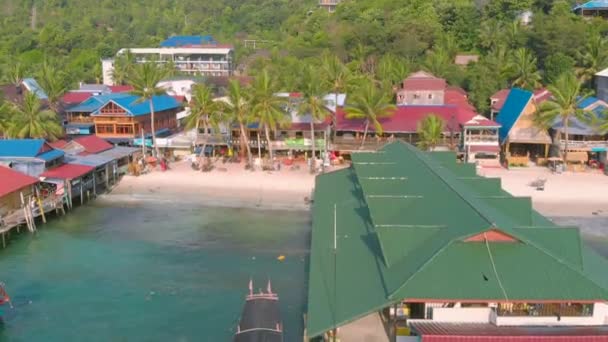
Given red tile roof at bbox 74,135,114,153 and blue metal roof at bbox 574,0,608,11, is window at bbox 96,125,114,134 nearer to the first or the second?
red tile roof at bbox 74,135,114,153

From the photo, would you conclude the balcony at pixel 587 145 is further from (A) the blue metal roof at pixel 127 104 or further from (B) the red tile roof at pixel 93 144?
(B) the red tile roof at pixel 93 144

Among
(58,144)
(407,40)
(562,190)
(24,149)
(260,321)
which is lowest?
(260,321)

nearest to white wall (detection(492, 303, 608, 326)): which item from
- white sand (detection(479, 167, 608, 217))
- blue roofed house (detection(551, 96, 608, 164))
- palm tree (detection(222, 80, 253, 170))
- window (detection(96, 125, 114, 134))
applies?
white sand (detection(479, 167, 608, 217))

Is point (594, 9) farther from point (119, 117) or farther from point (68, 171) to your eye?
point (68, 171)

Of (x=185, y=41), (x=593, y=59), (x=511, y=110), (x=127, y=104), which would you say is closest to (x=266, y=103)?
(x=127, y=104)

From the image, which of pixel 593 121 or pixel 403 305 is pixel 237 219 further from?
pixel 593 121

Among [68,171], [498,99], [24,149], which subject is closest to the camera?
[24,149]
